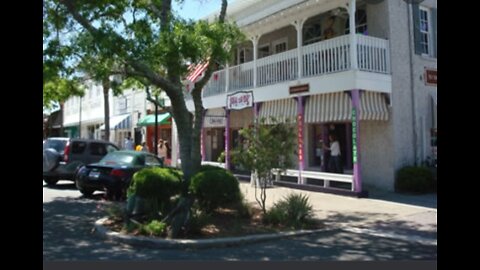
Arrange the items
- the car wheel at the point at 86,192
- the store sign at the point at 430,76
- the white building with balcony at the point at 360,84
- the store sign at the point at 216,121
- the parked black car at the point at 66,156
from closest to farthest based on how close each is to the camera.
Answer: the car wheel at the point at 86,192 < the white building with balcony at the point at 360,84 < the store sign at the point at 430,76 < the parked black car at the point at 66,156 < the store sign at the point at 216,121

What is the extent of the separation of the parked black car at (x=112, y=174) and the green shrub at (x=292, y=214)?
5231mm

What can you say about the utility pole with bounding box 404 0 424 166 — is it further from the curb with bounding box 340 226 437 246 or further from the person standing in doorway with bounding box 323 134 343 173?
the curb with bounding box 340 226 437 246

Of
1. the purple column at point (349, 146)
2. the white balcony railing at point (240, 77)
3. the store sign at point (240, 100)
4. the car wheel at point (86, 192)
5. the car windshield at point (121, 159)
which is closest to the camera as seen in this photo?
the car windshield at point (121, 159)

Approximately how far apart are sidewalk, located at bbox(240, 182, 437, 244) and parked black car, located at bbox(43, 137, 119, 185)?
20.9ft

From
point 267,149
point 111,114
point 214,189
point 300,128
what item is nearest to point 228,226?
point 214,189

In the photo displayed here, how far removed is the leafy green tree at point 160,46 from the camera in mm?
9273

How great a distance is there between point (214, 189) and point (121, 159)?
508 cm

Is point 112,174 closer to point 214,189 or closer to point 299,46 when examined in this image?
point 214,189

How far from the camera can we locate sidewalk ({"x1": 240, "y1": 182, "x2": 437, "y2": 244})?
906 centimetres

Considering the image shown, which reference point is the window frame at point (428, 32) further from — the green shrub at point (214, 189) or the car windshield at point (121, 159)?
the car windshield at point (121, 159)

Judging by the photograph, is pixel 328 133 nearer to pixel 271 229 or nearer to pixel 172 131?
pixel 271 229

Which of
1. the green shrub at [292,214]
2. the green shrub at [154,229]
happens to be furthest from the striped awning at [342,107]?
the green shrub at [154,229]
